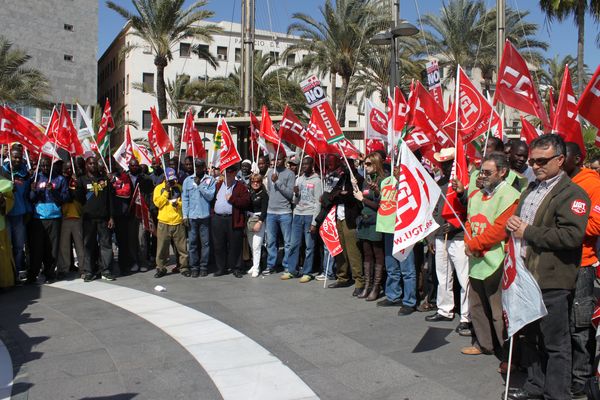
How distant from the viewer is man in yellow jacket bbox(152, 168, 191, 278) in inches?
390

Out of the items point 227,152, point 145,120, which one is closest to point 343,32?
point 227,152

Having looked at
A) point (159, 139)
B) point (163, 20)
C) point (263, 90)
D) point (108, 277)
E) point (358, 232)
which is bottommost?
point (108, 277)

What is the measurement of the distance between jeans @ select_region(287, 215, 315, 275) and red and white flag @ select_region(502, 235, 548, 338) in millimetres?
5155

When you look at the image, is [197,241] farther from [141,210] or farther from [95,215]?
[95,215]

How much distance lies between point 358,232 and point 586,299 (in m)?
3.88

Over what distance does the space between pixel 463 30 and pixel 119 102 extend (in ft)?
134

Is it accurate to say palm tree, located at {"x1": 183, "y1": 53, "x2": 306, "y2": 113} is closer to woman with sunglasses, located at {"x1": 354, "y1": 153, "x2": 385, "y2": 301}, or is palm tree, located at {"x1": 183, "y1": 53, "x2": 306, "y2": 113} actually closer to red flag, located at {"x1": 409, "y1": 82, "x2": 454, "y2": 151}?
red flag, located at {"x1": 409, "y1": 82, "x2": 454, "y2": 151}

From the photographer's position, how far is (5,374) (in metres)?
5.17

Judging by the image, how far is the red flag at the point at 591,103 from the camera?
216 inches

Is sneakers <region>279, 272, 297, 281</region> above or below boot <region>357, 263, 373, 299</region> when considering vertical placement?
below

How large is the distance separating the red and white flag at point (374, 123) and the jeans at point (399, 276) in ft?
10.1

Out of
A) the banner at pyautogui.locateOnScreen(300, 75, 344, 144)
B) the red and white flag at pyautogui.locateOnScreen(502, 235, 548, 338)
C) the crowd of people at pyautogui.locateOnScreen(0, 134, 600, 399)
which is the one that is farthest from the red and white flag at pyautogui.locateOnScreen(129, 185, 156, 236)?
Result: the red and white flag at pyautogui.locateOnScreen(502, 235, 548, 338)

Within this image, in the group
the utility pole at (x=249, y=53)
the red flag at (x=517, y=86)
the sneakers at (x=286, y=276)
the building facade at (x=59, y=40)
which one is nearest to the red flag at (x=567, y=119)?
the red flag at (x=517, y=86)

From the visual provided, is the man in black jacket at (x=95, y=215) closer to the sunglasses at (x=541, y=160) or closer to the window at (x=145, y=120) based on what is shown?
the sunglasses at (x=541, y=160)
